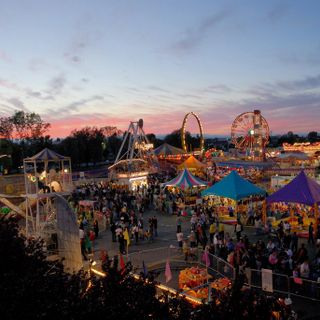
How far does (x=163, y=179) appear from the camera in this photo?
1603 inches

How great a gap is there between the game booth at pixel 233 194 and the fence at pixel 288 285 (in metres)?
8.08

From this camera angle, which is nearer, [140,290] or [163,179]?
[140,290]

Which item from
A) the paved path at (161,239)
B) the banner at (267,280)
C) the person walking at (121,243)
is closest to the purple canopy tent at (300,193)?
the paved path at (161,239)

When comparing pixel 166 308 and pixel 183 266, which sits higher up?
pixel 166 308

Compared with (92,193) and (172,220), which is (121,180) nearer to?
(92,193)

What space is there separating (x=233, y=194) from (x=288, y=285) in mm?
9255

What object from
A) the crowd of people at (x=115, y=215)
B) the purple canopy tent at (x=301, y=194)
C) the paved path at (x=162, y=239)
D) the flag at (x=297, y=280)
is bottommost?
the paved path at (x=162, y=239)

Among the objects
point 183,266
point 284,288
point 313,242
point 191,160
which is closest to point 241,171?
point 191,160

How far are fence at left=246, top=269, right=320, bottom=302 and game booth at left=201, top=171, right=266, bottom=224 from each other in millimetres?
8081

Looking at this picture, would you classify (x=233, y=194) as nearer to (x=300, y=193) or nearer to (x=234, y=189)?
(x=234, y=189)

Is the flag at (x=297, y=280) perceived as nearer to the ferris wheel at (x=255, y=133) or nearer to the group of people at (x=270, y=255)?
the group of people at (x=270, y=255)

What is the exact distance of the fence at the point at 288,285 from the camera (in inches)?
428

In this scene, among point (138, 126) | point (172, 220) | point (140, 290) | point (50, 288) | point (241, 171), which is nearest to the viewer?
point (140, 290)

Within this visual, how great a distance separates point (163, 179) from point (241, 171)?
809cm
